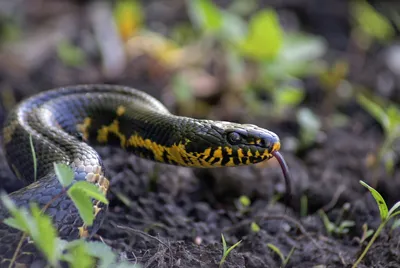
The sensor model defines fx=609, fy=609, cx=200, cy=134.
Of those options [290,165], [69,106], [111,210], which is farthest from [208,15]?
[111,210]

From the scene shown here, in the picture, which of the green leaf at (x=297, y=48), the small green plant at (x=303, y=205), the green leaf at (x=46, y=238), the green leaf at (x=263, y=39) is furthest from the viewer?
the green leaf at (x=297, y=48)

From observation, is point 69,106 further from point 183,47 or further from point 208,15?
point 183,47

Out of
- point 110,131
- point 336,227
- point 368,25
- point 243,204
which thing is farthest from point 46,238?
point 368,25

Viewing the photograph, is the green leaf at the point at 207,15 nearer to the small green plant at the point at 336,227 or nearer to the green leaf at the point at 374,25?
the green leaf at the point at 374,25

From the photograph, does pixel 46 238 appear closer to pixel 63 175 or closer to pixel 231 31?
pixel 63 175

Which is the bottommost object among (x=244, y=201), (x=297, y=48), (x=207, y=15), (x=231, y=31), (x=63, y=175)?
(x=244, y=201)

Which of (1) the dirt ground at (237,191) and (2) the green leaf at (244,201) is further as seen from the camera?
(2) the green leaf at (244,201)

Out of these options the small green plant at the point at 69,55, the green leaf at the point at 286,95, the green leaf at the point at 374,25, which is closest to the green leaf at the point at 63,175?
the green leaf at the point at 286,95
